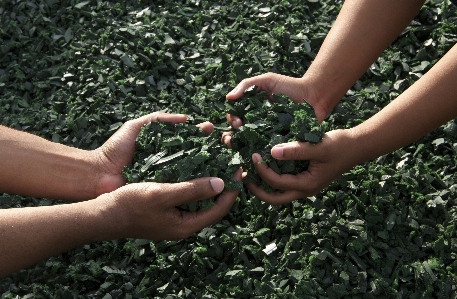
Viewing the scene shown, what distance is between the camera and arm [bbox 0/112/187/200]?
242cm

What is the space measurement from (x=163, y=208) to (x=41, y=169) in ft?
2.20

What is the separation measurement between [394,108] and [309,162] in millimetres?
388

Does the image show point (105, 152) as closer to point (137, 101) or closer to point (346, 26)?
point (137, 101)

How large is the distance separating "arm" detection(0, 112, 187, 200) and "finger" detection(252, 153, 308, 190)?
1.29ft

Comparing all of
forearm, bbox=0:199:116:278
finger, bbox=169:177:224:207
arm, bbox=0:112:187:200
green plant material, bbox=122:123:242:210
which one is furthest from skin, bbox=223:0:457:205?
forearm, bbox=0:199:116:278

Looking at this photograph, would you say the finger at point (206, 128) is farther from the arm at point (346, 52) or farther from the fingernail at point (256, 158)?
the fingernail at point (256, 158)

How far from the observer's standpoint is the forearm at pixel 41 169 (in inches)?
94.7

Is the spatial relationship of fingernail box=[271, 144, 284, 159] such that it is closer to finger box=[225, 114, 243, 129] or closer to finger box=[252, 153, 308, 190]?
finger box=[252, 153, 308, 190]

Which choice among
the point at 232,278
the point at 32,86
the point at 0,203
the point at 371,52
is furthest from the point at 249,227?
the point at 32,86

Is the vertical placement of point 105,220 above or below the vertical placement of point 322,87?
below

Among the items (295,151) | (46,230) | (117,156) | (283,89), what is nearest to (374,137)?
(295,151)

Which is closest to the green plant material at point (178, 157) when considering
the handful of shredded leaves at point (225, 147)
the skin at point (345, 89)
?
the handful of shredded leaves at point (225, 147)

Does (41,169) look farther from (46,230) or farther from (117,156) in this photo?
(46,230)

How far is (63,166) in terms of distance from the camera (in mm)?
2490
